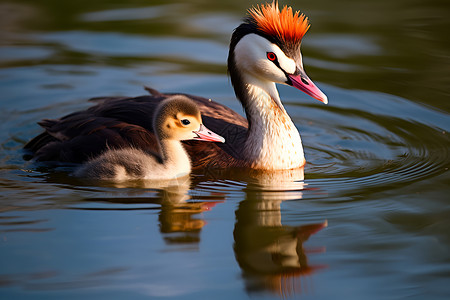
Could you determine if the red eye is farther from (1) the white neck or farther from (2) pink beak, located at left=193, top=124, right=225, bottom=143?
(2) pink beak, located at left=193, top=124, right=225, bottom=143

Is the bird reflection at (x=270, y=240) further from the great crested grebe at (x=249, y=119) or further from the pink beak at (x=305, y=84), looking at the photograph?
the pink beak at (x=305, y=84)

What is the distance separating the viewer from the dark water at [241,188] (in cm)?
490

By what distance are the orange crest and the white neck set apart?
1.77 ft

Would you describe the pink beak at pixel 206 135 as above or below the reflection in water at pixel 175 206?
above

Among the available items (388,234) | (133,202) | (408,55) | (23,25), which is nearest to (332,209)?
(388,234)

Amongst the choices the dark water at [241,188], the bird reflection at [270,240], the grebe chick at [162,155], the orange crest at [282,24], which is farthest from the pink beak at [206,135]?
the orange crest at [282,24]

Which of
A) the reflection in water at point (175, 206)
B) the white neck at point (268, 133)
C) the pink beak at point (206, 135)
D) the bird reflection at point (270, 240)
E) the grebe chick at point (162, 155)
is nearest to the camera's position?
the bird reflection at point (270, 240)

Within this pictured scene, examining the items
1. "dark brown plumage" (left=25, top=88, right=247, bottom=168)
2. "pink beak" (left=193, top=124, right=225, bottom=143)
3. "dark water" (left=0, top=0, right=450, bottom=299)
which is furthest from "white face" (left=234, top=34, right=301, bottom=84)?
"dark water" (left=0, top=0, right=450, bottom=299)

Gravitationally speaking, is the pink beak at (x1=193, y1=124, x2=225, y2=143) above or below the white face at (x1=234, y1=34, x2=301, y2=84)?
below

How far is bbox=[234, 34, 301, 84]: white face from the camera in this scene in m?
6.88

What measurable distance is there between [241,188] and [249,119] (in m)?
0.90

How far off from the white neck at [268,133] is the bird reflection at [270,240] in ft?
0.91

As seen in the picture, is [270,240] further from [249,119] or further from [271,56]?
[271,56]

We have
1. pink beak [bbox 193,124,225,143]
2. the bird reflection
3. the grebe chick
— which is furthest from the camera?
pink beak [bbox 193,124,225,143]
